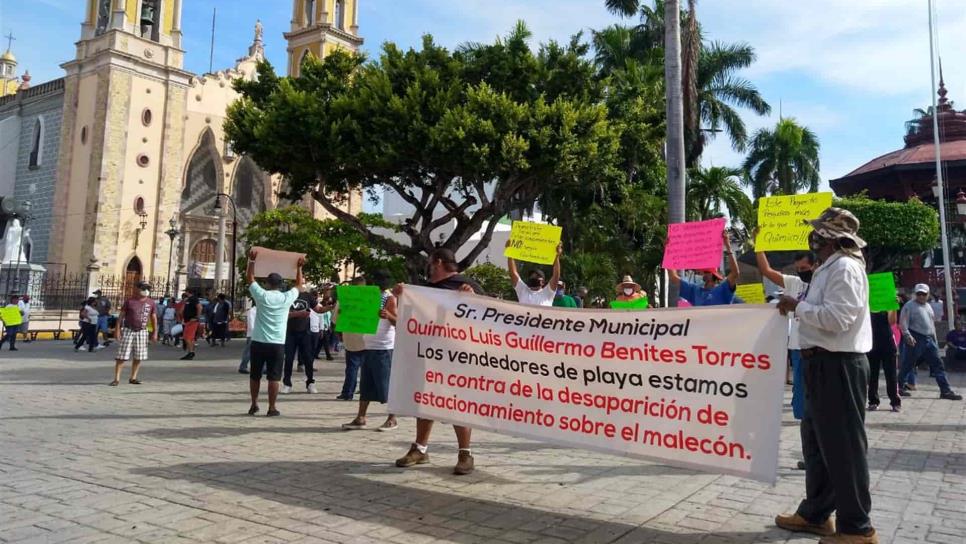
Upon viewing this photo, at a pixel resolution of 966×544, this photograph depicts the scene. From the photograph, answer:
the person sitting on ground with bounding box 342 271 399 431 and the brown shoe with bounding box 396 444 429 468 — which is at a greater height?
the person sitting on ground with bounding box 342 271 399 431

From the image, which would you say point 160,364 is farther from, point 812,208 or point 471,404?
point 812,208

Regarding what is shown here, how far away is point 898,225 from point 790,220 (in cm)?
2414

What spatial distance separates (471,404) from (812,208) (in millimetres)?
4023

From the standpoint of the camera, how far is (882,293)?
943 cm

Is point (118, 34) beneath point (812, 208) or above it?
above

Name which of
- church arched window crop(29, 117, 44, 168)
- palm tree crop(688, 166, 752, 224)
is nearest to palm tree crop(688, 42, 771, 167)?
palm tree crop(688, 166, 752, 224)

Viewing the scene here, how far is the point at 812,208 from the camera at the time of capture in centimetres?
706

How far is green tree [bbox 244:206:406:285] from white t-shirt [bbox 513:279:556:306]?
15.3 m

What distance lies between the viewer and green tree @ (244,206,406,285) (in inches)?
935

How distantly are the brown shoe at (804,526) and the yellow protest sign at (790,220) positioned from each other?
307 cm

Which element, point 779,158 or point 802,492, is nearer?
point 802,492

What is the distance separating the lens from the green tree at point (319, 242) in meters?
23.8

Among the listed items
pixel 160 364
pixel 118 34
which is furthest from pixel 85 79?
pixel 160 364

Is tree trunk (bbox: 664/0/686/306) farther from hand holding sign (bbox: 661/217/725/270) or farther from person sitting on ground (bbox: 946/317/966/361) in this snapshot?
person sitting on ground (bbox: 946/317/966/361)
